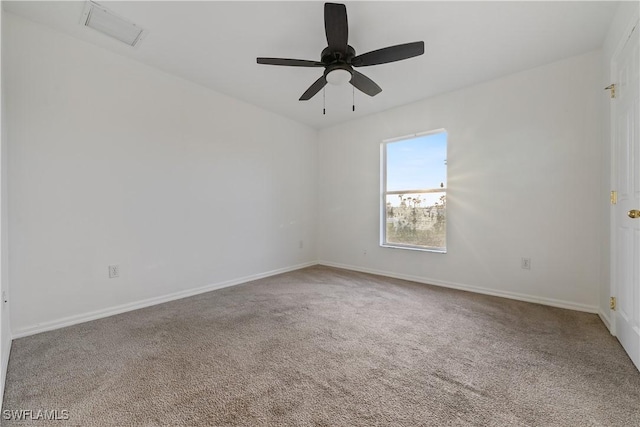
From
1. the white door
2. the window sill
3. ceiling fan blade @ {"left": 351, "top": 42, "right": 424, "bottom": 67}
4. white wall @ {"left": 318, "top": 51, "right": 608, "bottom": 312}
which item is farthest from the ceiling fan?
the window sill

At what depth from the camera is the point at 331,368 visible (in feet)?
5.59

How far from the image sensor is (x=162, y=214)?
2986 millimetres

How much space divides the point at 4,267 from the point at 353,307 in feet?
9.22

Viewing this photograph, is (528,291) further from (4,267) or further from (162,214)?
(4,267)

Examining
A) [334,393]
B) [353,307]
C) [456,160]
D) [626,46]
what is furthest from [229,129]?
[626,46]

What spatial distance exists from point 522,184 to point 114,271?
4421mm

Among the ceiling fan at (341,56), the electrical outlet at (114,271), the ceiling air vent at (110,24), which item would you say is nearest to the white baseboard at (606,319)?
the ceiling fan at (341,56)

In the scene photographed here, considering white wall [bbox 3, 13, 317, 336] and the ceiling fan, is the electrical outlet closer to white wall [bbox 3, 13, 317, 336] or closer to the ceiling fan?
white wall [bbox 3, 13, 317, 336]

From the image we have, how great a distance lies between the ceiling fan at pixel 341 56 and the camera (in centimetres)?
182

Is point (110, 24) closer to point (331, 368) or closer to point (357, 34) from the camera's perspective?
point (357, 34)

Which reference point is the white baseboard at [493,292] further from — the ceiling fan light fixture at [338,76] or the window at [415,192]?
the ceiling fan light fixture at [338,76]

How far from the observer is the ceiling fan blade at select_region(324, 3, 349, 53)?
1.66 metres

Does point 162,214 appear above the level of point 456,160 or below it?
below

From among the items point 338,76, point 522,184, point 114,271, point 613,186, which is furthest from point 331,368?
point 522,184
